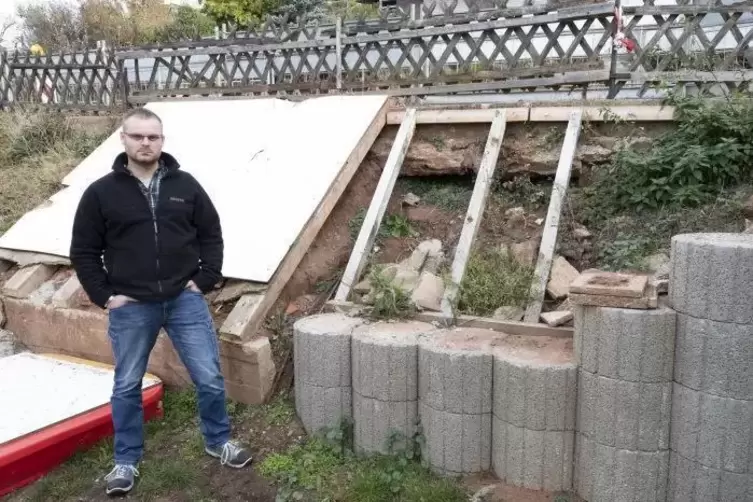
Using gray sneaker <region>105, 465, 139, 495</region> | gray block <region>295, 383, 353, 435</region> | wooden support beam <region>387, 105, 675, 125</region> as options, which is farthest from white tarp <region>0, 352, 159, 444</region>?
wooden support beam <region>387, 105, 675, 125</region>

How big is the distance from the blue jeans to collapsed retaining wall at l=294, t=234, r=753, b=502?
86 centimetres

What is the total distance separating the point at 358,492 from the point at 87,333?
2.72m

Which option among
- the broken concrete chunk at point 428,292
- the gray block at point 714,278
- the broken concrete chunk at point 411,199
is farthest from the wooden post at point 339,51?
the gray block at point 714,278

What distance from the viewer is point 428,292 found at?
13.6ft

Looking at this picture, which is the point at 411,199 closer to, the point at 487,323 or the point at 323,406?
the point at 487,323

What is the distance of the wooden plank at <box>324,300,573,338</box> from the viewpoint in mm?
3561

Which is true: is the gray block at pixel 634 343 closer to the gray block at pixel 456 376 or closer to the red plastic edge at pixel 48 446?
the gray block at pixel 456 376

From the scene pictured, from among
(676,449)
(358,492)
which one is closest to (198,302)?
(358,492)

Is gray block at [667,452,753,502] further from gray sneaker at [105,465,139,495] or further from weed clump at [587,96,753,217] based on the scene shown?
gray sneaker at [105,465,139,495]

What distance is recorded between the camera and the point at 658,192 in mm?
4391

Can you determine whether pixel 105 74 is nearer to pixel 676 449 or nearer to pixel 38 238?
pixel 38 238

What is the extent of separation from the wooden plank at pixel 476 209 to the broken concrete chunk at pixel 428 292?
4.2 inches

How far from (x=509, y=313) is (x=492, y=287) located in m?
0.27

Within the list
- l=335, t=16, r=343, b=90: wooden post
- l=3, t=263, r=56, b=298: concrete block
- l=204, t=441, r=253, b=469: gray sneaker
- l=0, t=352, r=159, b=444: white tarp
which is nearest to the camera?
l=204, t=441, r=253, b=469: gray sneaker
